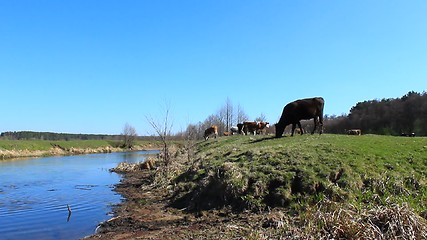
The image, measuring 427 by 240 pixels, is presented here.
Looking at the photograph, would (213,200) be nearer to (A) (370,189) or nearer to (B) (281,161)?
(B) (281,161)

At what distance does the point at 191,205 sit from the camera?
11.8m

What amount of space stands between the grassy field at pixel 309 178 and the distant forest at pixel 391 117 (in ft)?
136

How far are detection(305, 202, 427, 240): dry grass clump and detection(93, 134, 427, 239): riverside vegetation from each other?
0.6 inches

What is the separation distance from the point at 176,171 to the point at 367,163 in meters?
9.44

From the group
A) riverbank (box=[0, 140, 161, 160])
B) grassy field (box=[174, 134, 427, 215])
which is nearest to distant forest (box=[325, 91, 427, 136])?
riverbank (box=[0, 140, 161, 160])

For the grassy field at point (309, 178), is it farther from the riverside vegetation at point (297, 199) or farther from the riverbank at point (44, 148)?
the riverbank at point (44, 148)

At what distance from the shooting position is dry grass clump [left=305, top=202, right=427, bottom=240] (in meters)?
5.77

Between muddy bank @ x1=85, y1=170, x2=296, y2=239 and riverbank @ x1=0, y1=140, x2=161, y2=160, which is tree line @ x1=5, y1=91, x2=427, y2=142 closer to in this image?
riverbank @ x1=0, y1=140, x2=161, y2=160

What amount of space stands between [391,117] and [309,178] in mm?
55521

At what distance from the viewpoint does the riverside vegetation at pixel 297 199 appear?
6180 mm

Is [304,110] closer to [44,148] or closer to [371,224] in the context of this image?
[371,224]

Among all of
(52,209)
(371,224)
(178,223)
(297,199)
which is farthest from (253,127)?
(371,224)

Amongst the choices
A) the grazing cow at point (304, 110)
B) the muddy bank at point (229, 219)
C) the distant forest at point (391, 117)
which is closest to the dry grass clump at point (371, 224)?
the muddy bank at point (229, 219)

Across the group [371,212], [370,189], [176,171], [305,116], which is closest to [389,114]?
[305,116]
